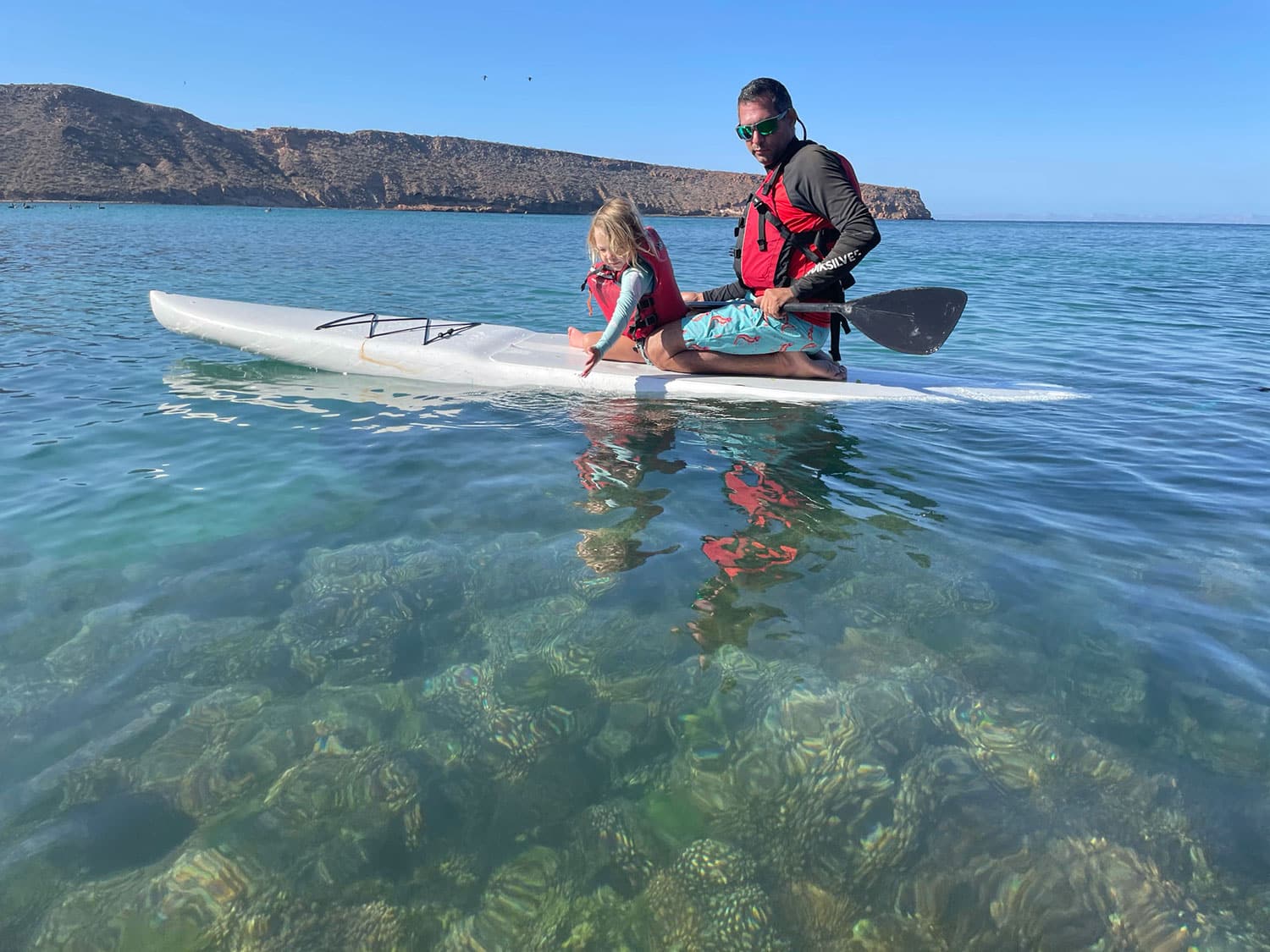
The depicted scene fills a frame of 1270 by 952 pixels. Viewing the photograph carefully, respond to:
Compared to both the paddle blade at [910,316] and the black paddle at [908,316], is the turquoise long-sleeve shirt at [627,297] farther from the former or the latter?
the paddle blade at [910,316]

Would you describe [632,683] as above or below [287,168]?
below

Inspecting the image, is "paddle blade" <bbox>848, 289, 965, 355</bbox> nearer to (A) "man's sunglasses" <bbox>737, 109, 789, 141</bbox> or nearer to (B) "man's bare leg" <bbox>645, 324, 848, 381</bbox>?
(B) "man's bare leg" <bbox>645, 324, 848, 381</bbox>

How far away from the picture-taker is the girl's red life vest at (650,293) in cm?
624

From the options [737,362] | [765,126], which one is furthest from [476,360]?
[765,126]

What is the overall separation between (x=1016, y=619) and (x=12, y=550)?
16.9ft

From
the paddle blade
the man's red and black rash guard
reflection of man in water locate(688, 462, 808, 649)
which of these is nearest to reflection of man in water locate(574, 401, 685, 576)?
reflection of man in water locate(688, 462, 808, 649)

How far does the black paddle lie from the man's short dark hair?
59.0 inches

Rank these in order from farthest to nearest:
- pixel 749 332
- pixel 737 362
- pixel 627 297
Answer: pixel 737 362
pixel 749 332
pixel 627 297

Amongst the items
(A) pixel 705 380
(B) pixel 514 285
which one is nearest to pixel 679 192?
(B) pixel 514 285

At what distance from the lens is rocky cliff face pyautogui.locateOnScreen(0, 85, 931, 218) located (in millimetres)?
85688

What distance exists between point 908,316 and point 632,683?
4.65m

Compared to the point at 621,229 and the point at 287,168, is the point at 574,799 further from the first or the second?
the point at 287,168

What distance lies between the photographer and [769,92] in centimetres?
538

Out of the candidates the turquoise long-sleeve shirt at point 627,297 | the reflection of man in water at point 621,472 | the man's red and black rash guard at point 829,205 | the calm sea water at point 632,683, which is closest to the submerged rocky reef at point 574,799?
the calm sea water at point 632,683
